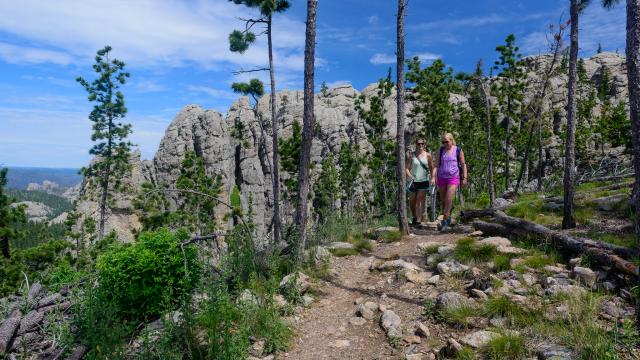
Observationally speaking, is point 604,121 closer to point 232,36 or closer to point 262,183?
point 232,36

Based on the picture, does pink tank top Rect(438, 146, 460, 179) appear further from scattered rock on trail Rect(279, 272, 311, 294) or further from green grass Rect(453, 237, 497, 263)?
scattered rock on trail Rect(279, 272, 311, 294)

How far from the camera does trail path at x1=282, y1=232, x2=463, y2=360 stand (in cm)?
502

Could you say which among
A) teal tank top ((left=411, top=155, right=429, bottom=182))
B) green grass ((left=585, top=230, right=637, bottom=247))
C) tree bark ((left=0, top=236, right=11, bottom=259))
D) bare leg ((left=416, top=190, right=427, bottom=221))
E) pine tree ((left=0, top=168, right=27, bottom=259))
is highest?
teal tank top ((left=411, top=155, right=429, bottom=182))

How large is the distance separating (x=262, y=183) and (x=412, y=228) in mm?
71616

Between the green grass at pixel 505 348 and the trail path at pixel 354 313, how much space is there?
75 cm

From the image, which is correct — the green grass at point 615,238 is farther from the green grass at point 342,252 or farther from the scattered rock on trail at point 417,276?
the green grass at point 342,252

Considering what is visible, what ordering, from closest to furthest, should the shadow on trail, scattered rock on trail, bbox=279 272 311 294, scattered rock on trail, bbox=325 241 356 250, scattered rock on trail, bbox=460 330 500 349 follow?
scattered rock on trail, bbox=460 330 500 349 < the shadow on trail < scattered rock on trail, bbox=279 272 311 294 < scattered rock on trail, bbox=325 241 356 250

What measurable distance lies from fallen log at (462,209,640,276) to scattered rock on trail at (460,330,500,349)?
2011 mm

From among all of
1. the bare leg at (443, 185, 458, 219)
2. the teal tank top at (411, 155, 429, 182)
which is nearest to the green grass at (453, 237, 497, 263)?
the bare leg at (443, 185, 458, 219)

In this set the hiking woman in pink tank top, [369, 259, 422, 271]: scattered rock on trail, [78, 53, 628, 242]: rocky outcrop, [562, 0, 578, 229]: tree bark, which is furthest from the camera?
[78, 53, 628, 242]: rocky outcrop

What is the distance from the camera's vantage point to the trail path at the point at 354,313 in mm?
5020

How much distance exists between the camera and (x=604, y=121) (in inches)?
1623

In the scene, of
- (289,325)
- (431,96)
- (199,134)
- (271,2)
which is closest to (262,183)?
(199,134)

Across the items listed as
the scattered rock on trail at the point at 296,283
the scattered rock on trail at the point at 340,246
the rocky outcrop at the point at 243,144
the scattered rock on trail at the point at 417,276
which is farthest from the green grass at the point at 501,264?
the rocky outcrop at the point at 243,144
